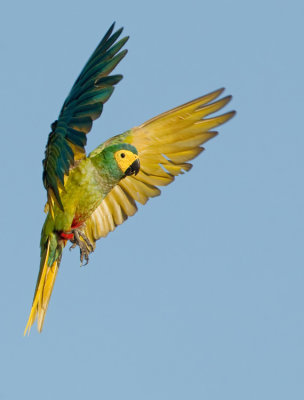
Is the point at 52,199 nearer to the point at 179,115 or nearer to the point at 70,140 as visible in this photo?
the point at 70,140

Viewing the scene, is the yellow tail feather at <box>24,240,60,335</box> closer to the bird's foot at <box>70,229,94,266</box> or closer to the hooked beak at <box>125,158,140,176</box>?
the bird's foot at <box>70,229,94,266</box>

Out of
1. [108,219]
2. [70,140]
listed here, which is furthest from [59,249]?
[70,140]

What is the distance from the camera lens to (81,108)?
731cm

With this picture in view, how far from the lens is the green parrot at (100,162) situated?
24.2 feet

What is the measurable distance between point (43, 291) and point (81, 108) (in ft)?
7.78

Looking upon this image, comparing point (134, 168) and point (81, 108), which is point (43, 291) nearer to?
point (134, 168)

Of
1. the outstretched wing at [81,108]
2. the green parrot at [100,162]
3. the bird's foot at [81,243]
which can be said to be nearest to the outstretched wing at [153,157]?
the green parrot at [100,162]

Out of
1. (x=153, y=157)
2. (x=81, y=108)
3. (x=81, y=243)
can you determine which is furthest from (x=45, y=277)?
(x=81, y=108)

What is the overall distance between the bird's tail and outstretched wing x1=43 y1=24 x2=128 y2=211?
0.96 meters

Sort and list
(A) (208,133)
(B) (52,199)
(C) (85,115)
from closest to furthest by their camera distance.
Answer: (C) (85,115), (B) (52,199), (A) (208,133)

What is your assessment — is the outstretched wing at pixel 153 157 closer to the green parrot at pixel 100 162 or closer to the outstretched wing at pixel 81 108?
the green parrot at pixel 100 162

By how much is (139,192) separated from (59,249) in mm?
1295

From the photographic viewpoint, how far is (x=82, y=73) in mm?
7598

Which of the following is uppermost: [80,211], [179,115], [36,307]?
[179,115]
